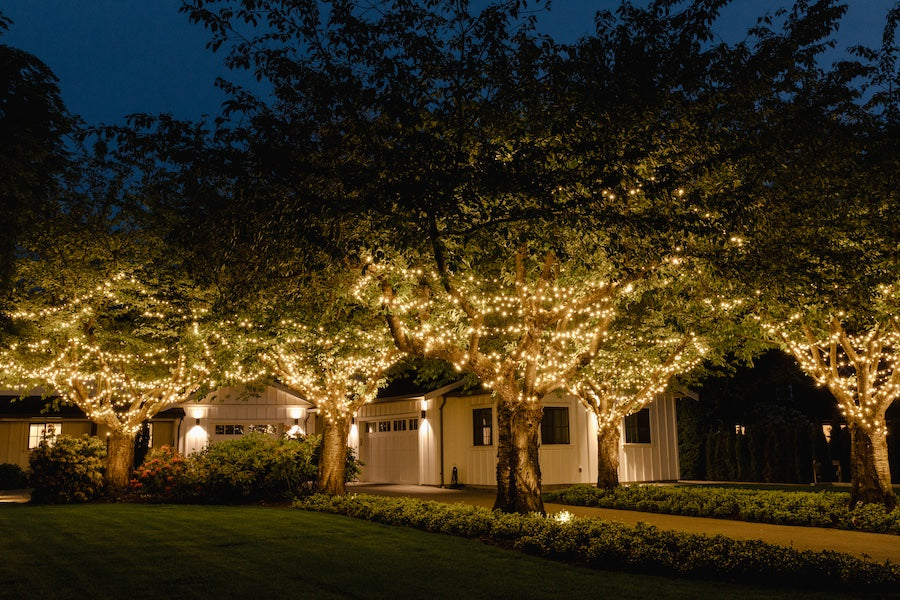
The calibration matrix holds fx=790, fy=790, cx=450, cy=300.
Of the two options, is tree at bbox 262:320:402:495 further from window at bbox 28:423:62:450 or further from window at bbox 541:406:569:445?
window at bbox 28:423:62:450

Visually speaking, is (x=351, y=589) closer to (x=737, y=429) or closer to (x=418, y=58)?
(x=418, y=58)

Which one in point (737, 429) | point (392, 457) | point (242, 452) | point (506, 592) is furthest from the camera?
point (737, 429)

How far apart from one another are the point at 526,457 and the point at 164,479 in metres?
10.6

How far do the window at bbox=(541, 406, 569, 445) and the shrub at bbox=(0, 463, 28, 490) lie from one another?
17.1m

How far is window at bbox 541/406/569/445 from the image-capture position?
82.6 feet

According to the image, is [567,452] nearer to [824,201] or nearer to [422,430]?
[422,430]

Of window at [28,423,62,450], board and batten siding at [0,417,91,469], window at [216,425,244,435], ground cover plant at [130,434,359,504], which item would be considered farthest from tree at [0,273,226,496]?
window at [28,423,62,450]

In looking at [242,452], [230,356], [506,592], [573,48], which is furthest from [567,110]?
[242,452]

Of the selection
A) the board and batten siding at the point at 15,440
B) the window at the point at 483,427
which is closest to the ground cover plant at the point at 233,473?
the window at the point at 483,427

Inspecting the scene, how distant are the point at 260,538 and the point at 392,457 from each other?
1674cm

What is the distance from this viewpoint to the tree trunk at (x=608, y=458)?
20.1m

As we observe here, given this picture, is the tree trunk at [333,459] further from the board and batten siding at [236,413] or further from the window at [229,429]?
the window at [229,429]

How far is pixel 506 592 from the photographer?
8.08 meters

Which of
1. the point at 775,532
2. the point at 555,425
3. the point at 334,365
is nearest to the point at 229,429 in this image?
the point at 555,425
